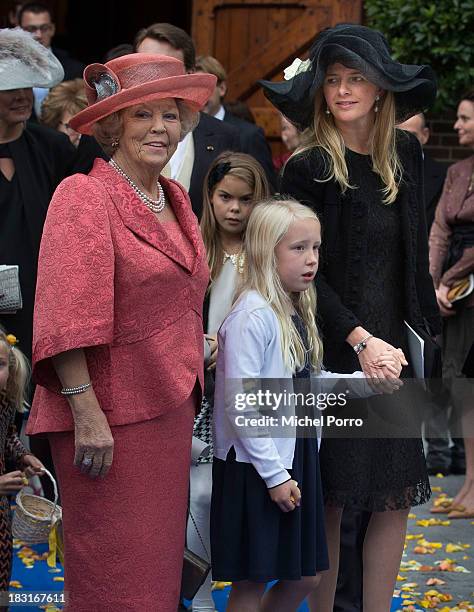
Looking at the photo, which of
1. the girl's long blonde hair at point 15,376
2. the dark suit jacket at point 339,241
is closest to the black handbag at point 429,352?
the dark suit jacket at point 339,241

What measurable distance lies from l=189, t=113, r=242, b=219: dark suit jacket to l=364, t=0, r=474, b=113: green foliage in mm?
2398

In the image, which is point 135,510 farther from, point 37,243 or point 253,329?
point 37,243

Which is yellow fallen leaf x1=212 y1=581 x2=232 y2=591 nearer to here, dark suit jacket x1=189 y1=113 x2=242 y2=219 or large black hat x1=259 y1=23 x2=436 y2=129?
dark suit jacket x1=189 y1=113 x2=242 y2=219

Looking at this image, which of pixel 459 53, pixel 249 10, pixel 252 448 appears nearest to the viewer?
pixel 252 448

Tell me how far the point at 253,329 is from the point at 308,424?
384 mm

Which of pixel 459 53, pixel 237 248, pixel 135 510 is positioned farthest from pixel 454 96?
pixel 135 510

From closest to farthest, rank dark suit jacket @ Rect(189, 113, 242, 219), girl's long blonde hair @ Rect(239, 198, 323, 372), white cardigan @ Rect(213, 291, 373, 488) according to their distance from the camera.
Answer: white cardigan @ Rect(213, 291, 373, 488) < girl's long blonde hair @ Rect(239, 198, 323, 372) < dark suit jacket @ Rect(189, 113, 242, 219)

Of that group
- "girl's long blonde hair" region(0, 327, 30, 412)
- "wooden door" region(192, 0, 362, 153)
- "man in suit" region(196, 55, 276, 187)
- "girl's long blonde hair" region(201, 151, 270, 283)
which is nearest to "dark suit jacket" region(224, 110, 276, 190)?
"man in suit" region(196, 55, 276, 187)

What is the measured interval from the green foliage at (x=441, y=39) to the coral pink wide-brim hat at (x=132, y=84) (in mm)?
4185

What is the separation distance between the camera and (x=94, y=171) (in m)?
3.65

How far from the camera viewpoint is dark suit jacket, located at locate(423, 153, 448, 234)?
7.40 metres

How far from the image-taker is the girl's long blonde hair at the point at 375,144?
4180 millimetres

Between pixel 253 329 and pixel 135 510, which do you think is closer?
pixel 135 510

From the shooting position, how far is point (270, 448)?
3.82m
